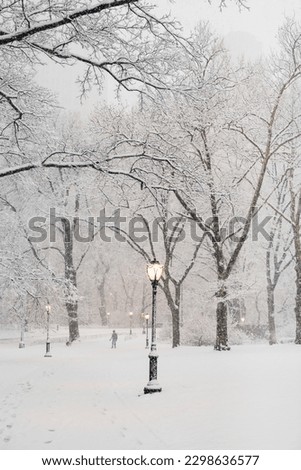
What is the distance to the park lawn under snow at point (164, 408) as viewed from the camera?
754 centimetres

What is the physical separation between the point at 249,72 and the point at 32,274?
52.3ft

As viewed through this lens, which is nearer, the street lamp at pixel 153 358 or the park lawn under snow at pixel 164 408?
the park lawn under snow at pixel 164 408

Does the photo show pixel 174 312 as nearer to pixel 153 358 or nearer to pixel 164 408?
pixel 153 358

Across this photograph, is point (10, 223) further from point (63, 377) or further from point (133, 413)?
point (133, 413)

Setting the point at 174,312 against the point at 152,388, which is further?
the point at 174,312

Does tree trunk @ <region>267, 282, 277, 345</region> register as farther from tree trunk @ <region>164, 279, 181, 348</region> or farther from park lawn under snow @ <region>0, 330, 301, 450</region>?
park lawn under snow @ <region>0, 330, 301, 450</region>

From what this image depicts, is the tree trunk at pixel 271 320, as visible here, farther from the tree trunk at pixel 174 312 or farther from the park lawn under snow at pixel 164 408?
the park lawn under snow at pixel 164 408

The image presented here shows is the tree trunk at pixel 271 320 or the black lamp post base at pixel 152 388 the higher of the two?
the tree trunk at pixel 271 320

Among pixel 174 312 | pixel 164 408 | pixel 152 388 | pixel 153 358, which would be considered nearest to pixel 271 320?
pixel 174 312

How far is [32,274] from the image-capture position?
12961mm

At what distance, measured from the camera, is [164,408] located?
1053 centimetres

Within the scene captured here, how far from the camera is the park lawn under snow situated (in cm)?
754

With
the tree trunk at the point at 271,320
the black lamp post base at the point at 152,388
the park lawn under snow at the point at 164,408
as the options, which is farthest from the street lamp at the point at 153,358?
the tree trunk at the point at 271,320
